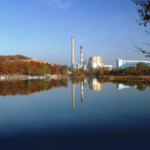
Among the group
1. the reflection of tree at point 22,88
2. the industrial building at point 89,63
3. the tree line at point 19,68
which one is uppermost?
the industrial building at point 89,63

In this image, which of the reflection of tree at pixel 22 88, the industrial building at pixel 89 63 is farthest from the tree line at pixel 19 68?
the industrial building at pixel 89 63

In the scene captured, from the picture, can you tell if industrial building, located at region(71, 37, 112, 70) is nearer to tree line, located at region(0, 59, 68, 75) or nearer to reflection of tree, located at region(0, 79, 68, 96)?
tree line, located at region(0, 59, 68, 75)

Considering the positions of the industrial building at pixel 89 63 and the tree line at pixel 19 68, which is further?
the industrial building at pixel 89 63

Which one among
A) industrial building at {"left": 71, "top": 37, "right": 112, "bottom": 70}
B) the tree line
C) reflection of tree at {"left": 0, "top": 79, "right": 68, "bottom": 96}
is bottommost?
reflection of tree at {"left": 0, "top": 79, "right": 68, "bottom": 96}

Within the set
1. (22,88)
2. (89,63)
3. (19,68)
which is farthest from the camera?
(89,63)

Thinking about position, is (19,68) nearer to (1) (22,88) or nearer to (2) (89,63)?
(1) (22,88)

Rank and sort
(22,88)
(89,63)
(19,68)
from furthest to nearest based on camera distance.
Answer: (89,63) → (19,68) → (22,88)

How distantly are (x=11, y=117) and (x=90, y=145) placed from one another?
1.83m

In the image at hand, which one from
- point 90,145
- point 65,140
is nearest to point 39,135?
point 65,140

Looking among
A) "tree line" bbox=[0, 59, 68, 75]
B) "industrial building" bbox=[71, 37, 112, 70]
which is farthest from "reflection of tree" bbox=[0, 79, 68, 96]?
"industrial building" bbox=[71, 37, 112, 70]

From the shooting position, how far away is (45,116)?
11.0ft

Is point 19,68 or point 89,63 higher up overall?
point 89,63

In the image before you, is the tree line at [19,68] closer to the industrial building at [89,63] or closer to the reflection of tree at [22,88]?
the reflection of tree at [22,88]

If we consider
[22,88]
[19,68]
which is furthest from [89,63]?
[22,88]
